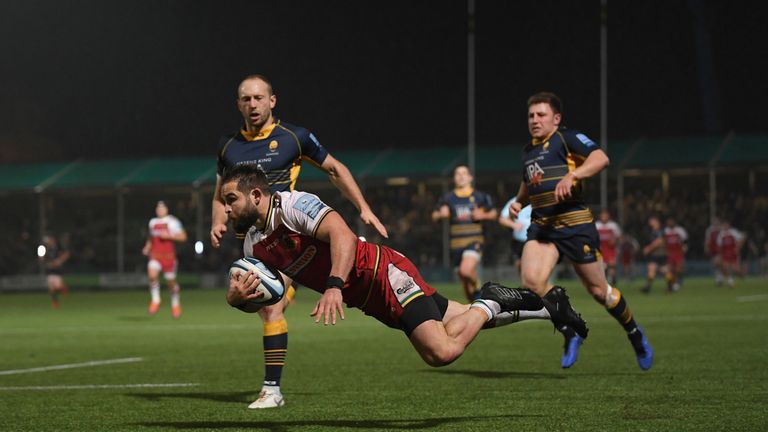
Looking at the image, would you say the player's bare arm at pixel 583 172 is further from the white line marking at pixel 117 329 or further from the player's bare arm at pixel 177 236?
the player's bare arm at pixel 177 236

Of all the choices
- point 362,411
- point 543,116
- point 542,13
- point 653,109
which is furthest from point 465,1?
point 362,411

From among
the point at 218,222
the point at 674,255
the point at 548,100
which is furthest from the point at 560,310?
the point at 674,255

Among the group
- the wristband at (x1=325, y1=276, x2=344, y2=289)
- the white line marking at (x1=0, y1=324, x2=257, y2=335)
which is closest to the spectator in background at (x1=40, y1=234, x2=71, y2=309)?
the white line marking at (x1=0, y1=324, x2=257, y2=335)

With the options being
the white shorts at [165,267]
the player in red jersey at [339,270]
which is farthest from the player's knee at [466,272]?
the player in red jersey at [339,270]

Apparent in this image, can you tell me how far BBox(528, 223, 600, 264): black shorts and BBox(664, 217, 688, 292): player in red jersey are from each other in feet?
67.7

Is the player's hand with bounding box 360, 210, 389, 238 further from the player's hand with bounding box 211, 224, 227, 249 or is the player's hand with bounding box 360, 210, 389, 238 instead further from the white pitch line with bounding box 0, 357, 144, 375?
the white pitch line with bounding box 0, 357, 144, 375

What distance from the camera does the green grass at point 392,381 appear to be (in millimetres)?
7582

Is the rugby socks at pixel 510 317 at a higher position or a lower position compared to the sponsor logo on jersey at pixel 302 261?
lower

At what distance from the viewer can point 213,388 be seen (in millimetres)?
9953

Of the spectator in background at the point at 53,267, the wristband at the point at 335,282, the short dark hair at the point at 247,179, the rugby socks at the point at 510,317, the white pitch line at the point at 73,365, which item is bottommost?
the spectator in background at the point at 53,267

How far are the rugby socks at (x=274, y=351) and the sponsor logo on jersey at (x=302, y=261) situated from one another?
1879 millimetres

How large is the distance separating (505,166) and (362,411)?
110ft

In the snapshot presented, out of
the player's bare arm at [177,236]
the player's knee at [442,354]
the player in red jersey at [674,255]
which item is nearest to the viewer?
the player's knee at [442,354]

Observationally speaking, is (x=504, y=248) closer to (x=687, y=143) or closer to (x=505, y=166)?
(x=505, y=166)
